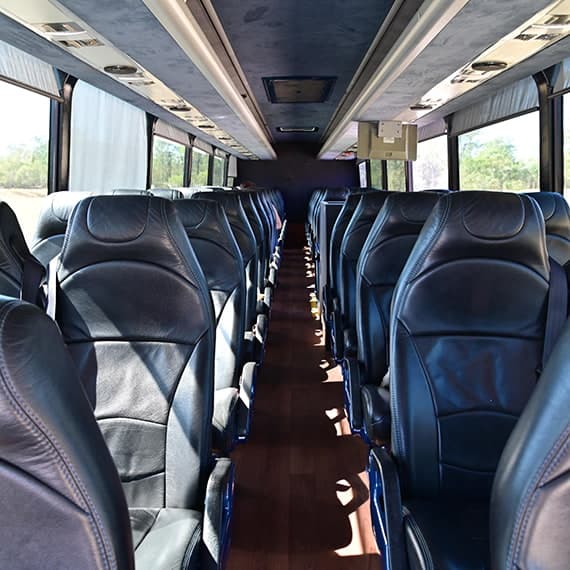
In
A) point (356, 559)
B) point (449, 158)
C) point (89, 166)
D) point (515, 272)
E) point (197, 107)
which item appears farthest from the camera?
point (449, 158)

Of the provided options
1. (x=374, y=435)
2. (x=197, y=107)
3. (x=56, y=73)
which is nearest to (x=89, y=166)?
(x=56, y=73)

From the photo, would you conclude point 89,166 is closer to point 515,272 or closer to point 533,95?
point 533,95

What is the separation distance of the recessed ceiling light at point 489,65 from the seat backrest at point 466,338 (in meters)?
2.49

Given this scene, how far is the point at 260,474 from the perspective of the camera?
2.94 meters

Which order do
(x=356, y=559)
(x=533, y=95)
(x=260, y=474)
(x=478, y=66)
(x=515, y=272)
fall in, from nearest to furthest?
1. (x=515, y=272)
2. (x=356, y=559)
3. (x=260, y=474)
4. (x=478, y=66)
5. (x=533, y=95)

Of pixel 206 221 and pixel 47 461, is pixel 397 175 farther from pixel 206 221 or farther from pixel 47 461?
pixel 47 461

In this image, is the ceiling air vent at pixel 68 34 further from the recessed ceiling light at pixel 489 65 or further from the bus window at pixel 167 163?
the bus window at pixel 167 163

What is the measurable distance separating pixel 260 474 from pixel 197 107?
13.9 ft

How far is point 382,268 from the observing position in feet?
9.05

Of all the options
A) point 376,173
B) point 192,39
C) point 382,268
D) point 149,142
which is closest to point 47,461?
point 382,268

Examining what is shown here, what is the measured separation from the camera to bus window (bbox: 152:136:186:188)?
725 centimetres

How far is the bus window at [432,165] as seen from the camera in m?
7.36

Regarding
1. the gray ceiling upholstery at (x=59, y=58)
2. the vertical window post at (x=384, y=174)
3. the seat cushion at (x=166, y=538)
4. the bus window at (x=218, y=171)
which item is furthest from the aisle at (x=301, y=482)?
the bus window at (x=218, y=171)

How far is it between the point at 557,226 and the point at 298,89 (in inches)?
181
